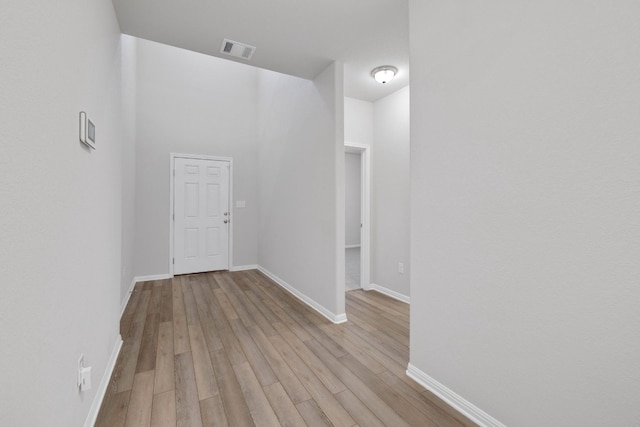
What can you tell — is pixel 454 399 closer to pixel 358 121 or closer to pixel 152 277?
pixel 358 121

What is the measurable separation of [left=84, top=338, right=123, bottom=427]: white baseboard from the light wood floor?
42mm

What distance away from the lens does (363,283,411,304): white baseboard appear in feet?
11.5

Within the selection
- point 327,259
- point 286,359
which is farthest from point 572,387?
point 327,259

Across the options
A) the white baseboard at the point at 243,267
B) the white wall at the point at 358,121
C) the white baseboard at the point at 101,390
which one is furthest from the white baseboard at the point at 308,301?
the white wall at the point at 358,121

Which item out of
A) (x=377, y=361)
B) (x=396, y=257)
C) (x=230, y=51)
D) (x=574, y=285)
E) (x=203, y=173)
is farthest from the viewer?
(x=203, y=173)

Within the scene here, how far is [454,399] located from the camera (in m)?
1.61

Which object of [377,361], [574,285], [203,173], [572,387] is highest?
[203,173]

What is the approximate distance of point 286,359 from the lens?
7.02ft

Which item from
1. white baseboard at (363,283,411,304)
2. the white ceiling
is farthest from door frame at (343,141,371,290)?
the white ceiling

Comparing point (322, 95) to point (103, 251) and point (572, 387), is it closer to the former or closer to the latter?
point (103, 251)

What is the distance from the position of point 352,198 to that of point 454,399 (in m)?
6.82

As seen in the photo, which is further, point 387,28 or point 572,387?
point 387,28

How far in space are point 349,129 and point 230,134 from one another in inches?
94.0

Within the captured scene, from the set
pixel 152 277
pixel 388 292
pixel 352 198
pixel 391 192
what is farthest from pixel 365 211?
pixel 352 198
